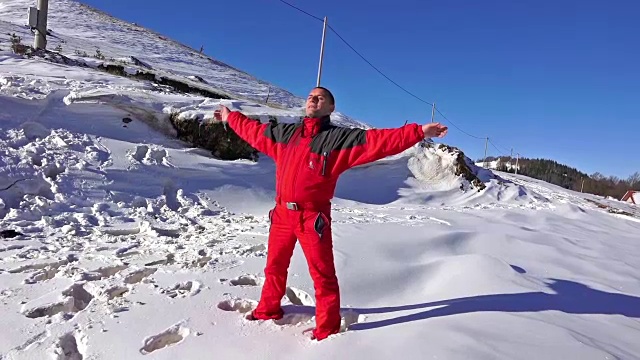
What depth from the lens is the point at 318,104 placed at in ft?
9.77

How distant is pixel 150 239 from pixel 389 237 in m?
2.83

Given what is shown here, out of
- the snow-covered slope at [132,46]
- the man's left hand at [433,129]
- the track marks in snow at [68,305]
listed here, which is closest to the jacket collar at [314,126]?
the man's left hand at [433,129]

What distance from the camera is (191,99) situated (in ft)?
32.3

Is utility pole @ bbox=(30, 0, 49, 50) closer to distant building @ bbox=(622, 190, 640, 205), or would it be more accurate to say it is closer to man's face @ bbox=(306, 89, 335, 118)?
man's face @ bbox=(306, 89, 335, 118)

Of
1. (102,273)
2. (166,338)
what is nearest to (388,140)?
(166,338)

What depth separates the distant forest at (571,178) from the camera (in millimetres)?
76819

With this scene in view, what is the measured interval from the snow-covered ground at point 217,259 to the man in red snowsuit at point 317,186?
0.68ft

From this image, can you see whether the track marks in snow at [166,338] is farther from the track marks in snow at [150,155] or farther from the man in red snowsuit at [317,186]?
the track marks in snow at [150,155]

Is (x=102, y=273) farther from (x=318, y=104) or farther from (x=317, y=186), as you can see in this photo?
(x=318, y=104)

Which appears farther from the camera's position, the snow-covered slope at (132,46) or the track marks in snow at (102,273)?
the snow-covered slope at (132,46)

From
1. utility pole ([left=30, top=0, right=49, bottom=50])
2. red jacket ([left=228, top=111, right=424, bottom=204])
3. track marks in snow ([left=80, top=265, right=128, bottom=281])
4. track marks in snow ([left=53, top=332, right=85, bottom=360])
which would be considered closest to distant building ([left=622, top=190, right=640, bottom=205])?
utility pole ([left=30, top=0, right=49, bottom=50])

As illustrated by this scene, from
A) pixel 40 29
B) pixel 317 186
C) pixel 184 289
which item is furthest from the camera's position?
pixel 40 29

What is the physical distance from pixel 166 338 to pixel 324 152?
1.57 m

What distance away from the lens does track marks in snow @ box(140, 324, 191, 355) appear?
8.96ft
